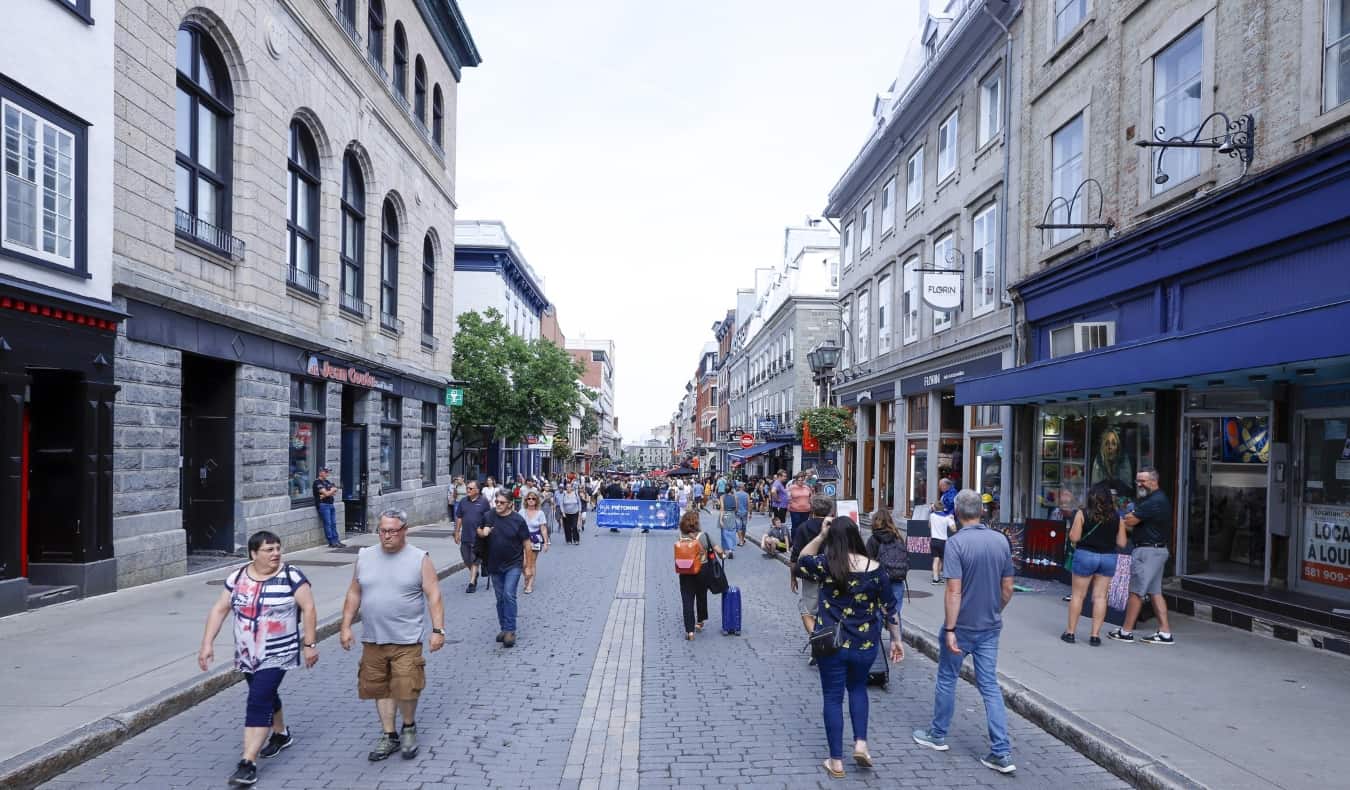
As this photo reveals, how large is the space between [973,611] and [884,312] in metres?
20.0

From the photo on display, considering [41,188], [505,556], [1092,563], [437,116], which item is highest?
[437,116]

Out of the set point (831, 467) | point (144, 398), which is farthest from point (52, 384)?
point (831, 467)

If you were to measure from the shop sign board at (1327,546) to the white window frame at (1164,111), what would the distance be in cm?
444

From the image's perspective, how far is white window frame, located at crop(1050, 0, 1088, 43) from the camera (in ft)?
46.3

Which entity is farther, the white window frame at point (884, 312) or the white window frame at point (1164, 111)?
the white window frame at point (884, 312)

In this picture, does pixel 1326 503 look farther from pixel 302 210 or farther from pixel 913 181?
pixel 302 210

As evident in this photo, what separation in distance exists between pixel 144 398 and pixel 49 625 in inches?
149

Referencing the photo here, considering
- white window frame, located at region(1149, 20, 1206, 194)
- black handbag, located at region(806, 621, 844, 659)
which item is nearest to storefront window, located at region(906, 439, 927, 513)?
white window frame, located at region(1149, 20, 1206, 194)

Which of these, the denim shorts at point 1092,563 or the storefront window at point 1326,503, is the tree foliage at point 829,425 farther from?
the denim shorts at point 1092,563

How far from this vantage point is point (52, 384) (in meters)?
10.4

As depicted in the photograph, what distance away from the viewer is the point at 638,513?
85.1 feet

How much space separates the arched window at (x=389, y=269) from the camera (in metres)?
22.4

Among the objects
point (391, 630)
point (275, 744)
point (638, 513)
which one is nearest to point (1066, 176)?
point (391, 630)

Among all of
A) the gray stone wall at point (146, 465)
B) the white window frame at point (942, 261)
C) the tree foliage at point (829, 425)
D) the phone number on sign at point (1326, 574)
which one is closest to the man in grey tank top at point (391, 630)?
the gray stone wall at point (146, 465)
